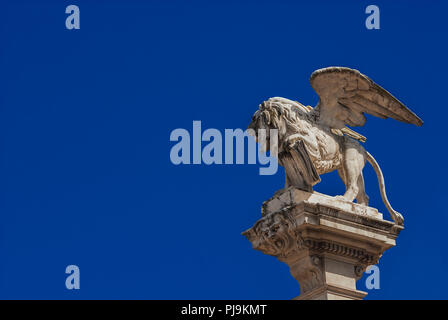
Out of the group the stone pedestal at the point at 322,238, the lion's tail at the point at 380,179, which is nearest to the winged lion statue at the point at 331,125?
the lion's tail at the point at 380,179

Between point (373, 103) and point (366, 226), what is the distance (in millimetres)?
2995

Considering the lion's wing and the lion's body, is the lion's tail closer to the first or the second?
the lion's body

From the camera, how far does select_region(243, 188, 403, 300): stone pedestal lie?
2608 cm

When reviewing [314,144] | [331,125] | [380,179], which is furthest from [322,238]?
[331,125]

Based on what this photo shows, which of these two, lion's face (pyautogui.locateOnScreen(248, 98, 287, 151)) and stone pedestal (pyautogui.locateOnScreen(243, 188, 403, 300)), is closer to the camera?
stone pedestal (pyautogui.locateOnScreen(243, 188, 403, 300))

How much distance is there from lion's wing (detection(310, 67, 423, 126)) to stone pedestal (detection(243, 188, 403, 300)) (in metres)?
2.15

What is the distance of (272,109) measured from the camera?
27.4 meters

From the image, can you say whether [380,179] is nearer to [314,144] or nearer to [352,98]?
[352,98]

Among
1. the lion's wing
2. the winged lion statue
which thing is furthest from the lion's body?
the lion's wing

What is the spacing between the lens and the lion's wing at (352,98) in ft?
90.9

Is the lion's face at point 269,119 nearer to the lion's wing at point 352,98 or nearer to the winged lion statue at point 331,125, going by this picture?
the winged lion statue at point 331,125
